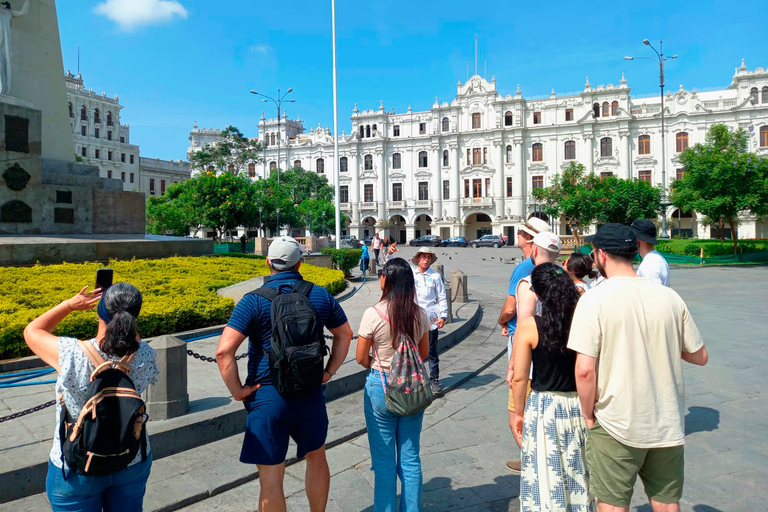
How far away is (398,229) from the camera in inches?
2427

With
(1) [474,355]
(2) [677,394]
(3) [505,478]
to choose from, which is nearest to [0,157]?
(1) [474,355]

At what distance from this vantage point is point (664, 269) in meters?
4.64

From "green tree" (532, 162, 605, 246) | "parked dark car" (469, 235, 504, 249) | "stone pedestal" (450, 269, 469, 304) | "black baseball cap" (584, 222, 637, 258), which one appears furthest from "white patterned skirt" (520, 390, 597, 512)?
"parked dark car" (469, 235, 504, 249)

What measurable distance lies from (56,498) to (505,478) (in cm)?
298

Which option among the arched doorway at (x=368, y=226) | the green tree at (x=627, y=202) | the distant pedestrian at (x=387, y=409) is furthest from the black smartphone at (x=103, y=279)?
the arched doorway at (x=368, y=226)

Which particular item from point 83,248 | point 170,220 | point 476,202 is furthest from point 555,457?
point 476,202

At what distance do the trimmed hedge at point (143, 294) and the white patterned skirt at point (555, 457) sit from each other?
6245 millimetres

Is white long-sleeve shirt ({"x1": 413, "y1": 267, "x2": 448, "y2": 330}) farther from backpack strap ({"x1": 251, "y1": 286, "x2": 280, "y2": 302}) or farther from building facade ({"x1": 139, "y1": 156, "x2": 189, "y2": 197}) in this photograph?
building facade ({"x1": 139, "y1": 156, "x2": 189, "y2": 197})

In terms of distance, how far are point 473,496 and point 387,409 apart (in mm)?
1184

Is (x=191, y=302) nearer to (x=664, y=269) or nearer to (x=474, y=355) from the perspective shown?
(x=474, y=355)

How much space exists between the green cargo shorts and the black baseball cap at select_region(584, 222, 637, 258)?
0.91 metres

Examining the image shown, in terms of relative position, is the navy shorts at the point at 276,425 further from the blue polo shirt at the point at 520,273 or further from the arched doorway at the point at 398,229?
the arched doorway at the point at 398,229

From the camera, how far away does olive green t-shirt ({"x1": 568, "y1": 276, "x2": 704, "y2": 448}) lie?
8.17ft

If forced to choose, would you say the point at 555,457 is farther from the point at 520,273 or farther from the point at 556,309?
the point at 520,273
